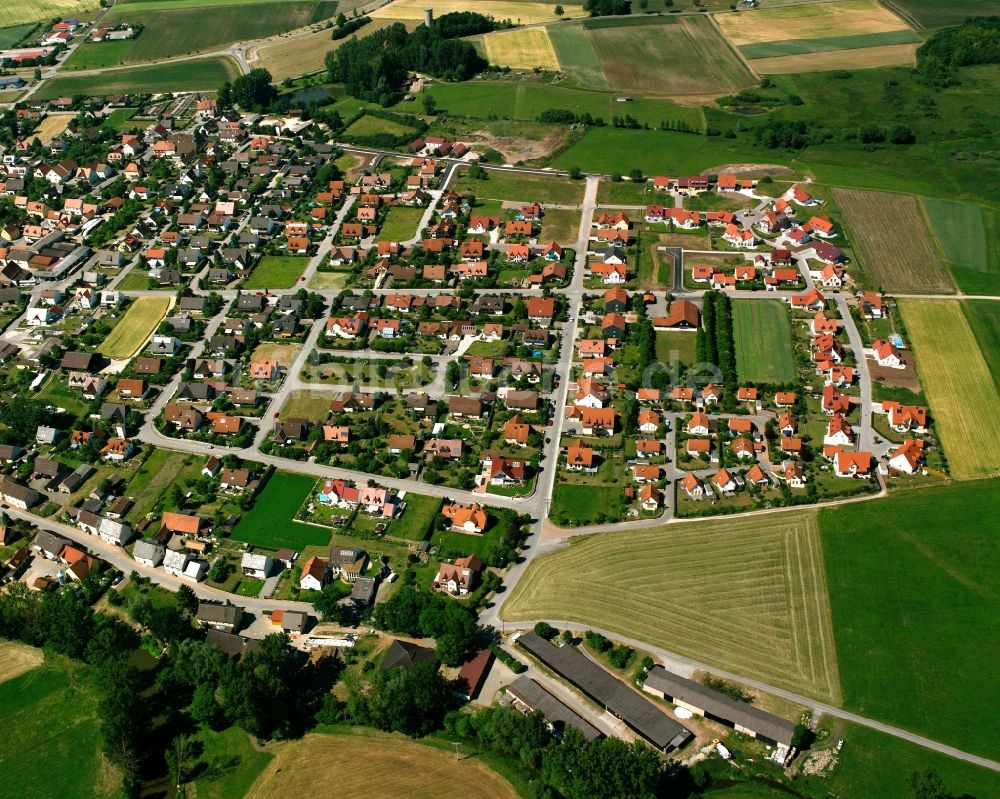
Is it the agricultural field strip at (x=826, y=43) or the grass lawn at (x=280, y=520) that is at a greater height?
the agricultural field strip at (x=826, y=43)

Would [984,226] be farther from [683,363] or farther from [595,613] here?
[595,613]

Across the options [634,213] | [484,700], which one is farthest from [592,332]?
[484,700]

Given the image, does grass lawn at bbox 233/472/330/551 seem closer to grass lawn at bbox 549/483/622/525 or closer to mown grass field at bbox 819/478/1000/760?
grass lawn at bbox 549/483/622/525

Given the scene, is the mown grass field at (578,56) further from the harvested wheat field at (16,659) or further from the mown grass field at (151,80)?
the harvested wheat field at (16,659)

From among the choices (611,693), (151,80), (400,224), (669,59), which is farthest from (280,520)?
(669,59)

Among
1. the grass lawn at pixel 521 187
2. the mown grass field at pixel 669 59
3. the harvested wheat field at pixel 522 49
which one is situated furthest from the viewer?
the harvested wheat field at pixel 522 49

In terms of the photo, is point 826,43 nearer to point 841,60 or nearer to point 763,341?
point 841,60

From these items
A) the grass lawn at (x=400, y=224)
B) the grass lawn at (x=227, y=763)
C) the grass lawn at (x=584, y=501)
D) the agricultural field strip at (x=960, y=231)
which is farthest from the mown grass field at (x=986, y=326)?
the grass lawn at (x=227, y=763)
